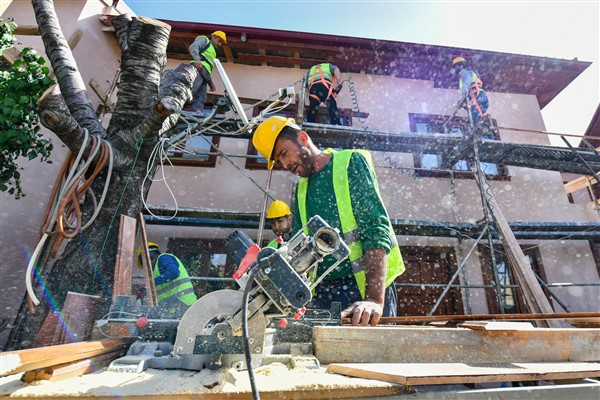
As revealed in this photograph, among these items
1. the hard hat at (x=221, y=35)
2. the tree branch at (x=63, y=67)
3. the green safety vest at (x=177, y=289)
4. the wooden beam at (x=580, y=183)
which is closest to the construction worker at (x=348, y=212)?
the green safety vest at (x=177, y=289)

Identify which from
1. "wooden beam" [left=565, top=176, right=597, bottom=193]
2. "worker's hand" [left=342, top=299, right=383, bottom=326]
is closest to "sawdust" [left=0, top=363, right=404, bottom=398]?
"worker's hand" [left=342, top=299, right=383, bottom=326]

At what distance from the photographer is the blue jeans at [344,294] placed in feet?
6.73

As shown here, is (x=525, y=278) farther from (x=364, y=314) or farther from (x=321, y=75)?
(x=321, y=75)

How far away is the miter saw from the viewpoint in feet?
3.19

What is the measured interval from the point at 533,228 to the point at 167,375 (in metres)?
6.95

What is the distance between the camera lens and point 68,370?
2.81 ft

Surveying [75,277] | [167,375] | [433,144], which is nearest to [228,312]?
[167,375]

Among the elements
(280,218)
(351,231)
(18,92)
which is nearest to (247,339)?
(351,231)

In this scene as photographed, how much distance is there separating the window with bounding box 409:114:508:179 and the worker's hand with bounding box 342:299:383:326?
5975 millimetres

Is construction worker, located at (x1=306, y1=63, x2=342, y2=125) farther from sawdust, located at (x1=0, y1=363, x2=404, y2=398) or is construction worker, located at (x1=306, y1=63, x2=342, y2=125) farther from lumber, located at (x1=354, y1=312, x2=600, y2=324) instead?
sawdust, located at (x1=0, y1=363, x2=404, y2=398)

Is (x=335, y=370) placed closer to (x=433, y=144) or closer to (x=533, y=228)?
(x=433, y=144)

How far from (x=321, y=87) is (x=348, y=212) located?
520 centimetres

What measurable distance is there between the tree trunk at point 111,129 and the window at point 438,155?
560 centimetres

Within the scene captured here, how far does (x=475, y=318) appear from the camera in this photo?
5.29ft
